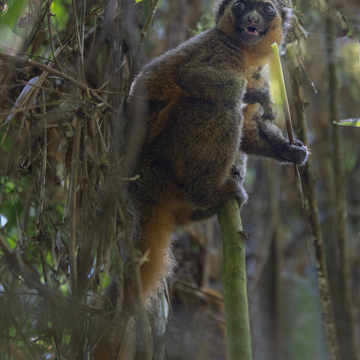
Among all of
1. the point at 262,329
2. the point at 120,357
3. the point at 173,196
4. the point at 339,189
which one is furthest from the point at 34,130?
the point at 262,329

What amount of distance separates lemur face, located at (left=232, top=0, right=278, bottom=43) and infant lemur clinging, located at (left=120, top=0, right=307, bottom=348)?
0.01m

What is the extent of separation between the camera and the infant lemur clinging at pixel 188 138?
3.41 m

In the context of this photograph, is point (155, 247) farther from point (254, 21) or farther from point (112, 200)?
point (254, 21)

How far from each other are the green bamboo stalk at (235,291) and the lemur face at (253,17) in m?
2.25

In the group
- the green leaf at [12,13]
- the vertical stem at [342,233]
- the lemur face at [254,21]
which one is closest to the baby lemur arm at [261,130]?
the lemur face at [254,21]

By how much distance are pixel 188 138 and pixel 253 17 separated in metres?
1.59

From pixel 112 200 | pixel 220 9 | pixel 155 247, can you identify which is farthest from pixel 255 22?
pixel 112 200

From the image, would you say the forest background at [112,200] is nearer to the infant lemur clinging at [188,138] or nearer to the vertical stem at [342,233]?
the vertical stem at [342,233]

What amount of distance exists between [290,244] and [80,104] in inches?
272

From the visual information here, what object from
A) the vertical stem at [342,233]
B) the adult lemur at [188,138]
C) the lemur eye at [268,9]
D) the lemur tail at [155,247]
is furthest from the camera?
the vertical stem at [342,233]

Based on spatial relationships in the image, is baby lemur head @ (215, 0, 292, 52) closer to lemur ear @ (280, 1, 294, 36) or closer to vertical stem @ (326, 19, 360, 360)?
lemur ear @ (280, 1, 294, 36)

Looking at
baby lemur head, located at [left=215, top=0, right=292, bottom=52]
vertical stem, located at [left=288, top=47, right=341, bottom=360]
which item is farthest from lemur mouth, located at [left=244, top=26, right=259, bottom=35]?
vertical stem, located at [left=288, top=47, right=341, bottom=360]

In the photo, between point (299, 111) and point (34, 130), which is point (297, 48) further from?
point (34, 130)

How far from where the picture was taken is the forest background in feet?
7.47
